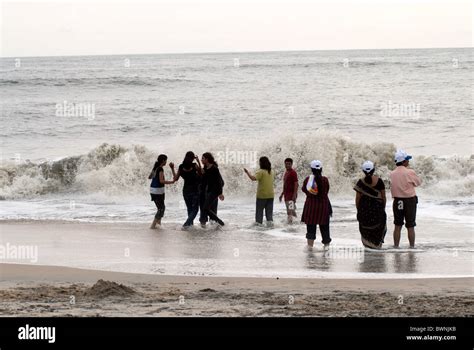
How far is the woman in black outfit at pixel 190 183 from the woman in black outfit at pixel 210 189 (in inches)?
6.0

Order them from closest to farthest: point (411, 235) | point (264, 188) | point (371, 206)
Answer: point (371, 206) < point (411, 235) < point (264, 188)

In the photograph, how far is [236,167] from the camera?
76.2ft

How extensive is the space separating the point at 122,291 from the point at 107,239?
5389mm

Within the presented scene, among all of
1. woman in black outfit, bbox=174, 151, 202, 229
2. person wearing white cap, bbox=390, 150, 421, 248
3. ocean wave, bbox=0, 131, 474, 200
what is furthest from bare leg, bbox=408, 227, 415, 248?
ocean wave, bbox=0, 131, 474, 200

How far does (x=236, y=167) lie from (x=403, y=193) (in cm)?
984

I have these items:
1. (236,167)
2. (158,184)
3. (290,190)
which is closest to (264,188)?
(290,190)

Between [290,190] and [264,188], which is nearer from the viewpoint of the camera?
[264,188]

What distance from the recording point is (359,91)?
155ft

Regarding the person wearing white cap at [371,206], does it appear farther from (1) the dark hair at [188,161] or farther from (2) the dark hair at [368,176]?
(1) the dark hair at [188,161]

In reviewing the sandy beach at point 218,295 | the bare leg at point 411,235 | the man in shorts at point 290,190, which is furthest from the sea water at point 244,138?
the sandy beach at point 218,295

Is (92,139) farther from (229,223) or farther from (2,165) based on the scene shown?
(229,223)

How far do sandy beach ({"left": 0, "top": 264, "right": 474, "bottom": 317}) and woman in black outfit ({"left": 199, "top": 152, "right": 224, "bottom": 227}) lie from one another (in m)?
4.62

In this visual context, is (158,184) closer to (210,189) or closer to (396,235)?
(210,189)
